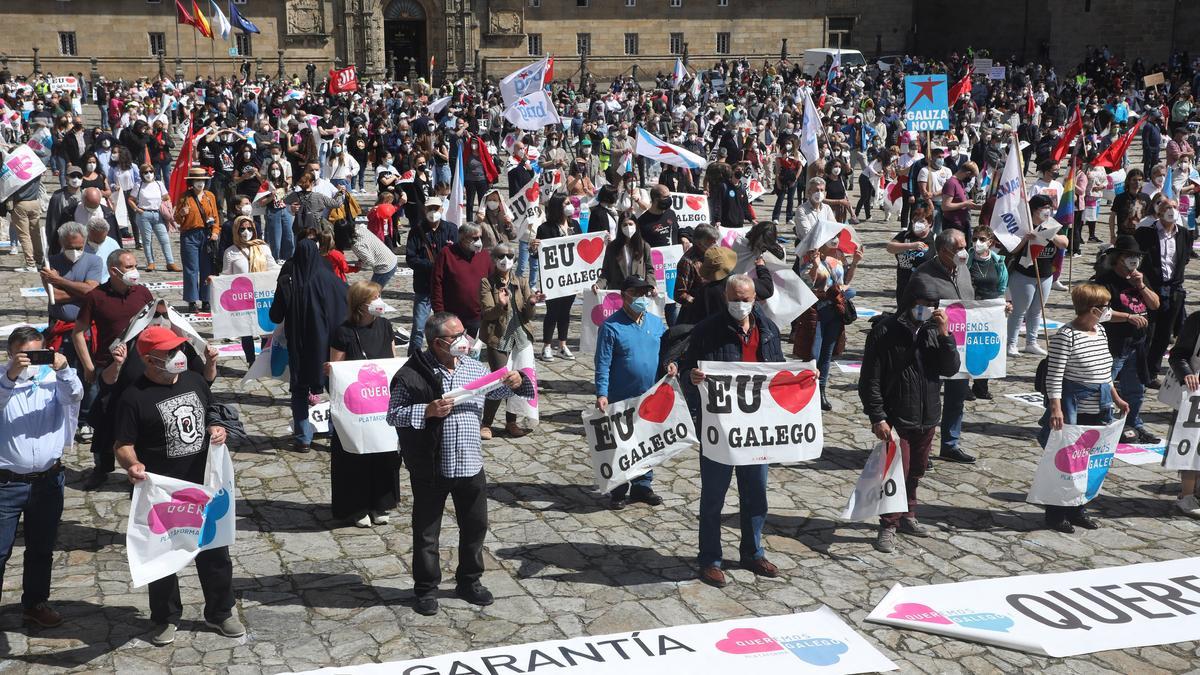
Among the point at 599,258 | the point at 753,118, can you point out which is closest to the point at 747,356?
the point at 599,258

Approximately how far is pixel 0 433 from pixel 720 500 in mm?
3965

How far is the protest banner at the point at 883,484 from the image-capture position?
798 centimetres

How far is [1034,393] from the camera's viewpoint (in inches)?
471

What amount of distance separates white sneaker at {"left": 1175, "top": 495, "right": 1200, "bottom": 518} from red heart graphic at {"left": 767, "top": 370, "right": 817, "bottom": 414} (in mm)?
3197

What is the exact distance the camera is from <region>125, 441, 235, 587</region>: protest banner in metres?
6.50

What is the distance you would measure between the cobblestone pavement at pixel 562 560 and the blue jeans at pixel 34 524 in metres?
0.26

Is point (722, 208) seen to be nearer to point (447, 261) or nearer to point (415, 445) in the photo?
point (447, 261)

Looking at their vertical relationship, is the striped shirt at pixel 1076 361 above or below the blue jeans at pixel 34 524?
above

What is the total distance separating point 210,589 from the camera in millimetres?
6789

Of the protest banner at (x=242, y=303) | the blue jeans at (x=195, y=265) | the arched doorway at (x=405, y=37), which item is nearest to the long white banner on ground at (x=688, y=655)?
the protest banner at (x=242, y=303)

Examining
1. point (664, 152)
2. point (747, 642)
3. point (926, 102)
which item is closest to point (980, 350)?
point (747, 642)

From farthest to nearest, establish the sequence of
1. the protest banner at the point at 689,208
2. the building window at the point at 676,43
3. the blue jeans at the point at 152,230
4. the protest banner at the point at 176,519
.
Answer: the building window at the point at 676,43
the blue jeans at the point at 152,230
the protest banner at the point at 689,208
the protest banner at the point at 176,519

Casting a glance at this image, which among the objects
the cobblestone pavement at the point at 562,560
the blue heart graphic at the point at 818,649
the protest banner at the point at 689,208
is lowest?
the blue heart graphic at the point at 818,649

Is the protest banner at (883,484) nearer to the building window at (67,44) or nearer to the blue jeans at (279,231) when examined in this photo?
the blue jeans at (279,231)
